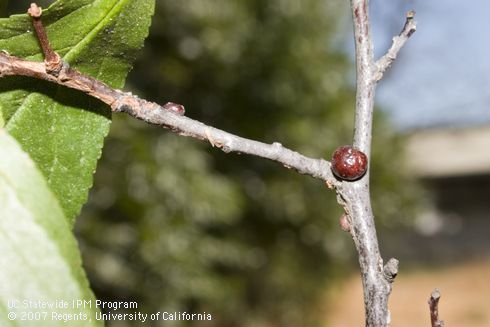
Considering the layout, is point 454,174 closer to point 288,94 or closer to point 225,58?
point 288,94

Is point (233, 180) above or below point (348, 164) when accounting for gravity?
above

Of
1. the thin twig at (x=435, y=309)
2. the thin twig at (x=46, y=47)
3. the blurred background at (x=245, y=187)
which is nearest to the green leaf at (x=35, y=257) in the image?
→ the thin twig at (x=46, y=47)

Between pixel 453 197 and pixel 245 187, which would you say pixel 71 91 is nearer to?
pixel 245 187

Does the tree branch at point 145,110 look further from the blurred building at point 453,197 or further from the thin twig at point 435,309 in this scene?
the blurred building at point 453,197

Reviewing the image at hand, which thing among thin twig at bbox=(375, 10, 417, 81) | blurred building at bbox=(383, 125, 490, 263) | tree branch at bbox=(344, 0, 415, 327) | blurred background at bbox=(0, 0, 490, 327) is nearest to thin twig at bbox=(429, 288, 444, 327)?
tree branch at bbox=(344, 0, 415, 327)

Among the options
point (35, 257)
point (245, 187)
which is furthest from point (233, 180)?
point (35, 257)

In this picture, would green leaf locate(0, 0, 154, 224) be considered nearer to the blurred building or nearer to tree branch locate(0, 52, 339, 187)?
tree branch locate(0, 52, 339, 187)
